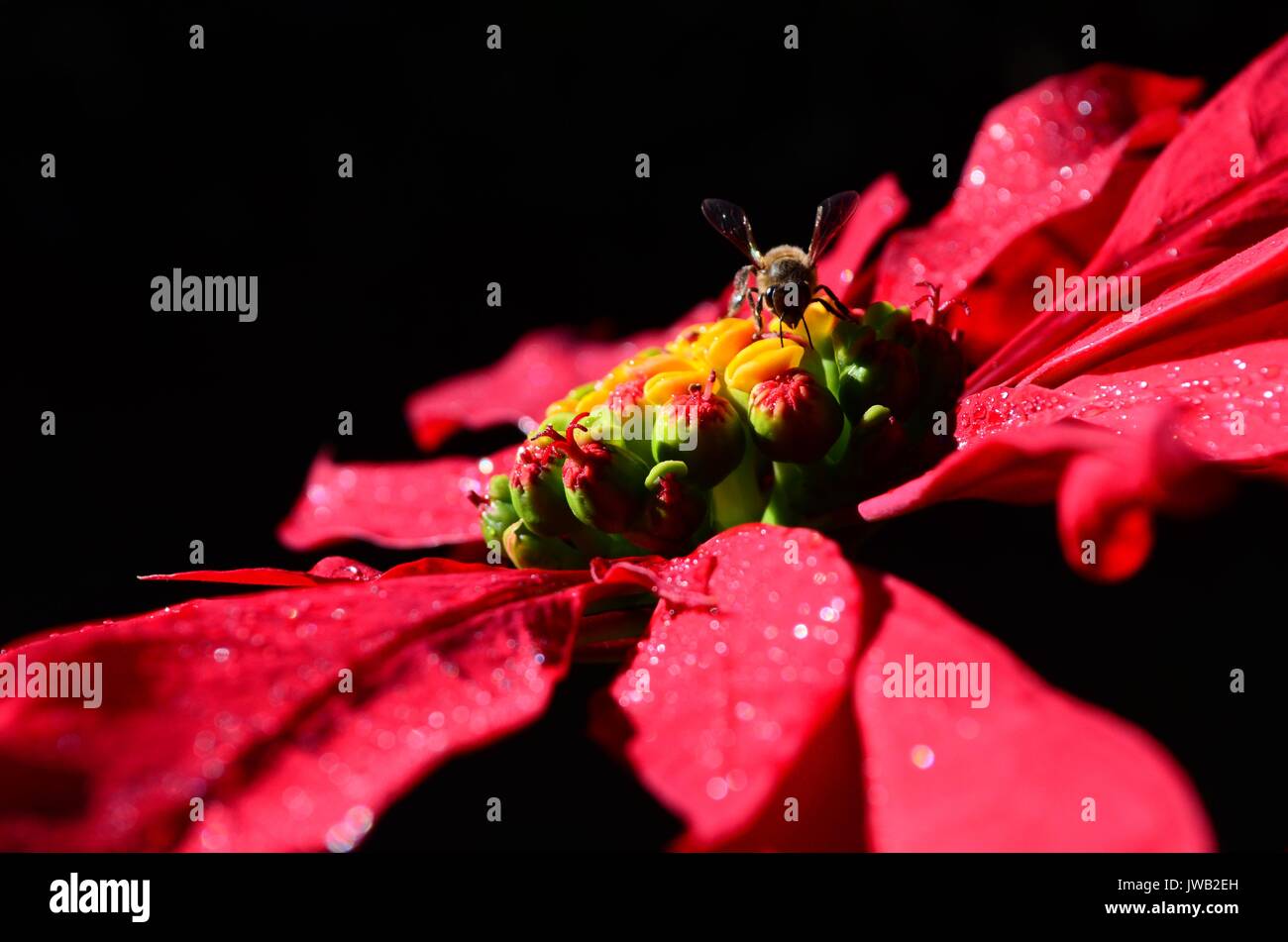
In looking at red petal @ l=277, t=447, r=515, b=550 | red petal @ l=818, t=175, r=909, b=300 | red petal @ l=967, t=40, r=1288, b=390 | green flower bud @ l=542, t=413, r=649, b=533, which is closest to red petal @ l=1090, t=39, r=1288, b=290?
red petal @ l=967, t=40, r=1288, b=390

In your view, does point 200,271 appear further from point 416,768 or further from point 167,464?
point 416,768

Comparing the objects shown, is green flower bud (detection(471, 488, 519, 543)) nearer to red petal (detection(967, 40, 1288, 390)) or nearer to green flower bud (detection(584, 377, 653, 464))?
green flower bud (detection(584, 377, 653, 464))

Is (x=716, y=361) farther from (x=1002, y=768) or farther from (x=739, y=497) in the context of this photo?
(x=1002, y=768)

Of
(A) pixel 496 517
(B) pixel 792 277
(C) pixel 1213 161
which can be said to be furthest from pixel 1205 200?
(A) pixel 496 517

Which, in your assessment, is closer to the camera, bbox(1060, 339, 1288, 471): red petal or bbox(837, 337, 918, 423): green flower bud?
bbox(1060, 339, 1288, 471): red petal

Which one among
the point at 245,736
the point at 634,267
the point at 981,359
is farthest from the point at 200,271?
the point at 245,736

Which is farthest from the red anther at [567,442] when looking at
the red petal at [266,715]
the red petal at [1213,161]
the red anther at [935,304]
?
the red petal at [1213,161]
